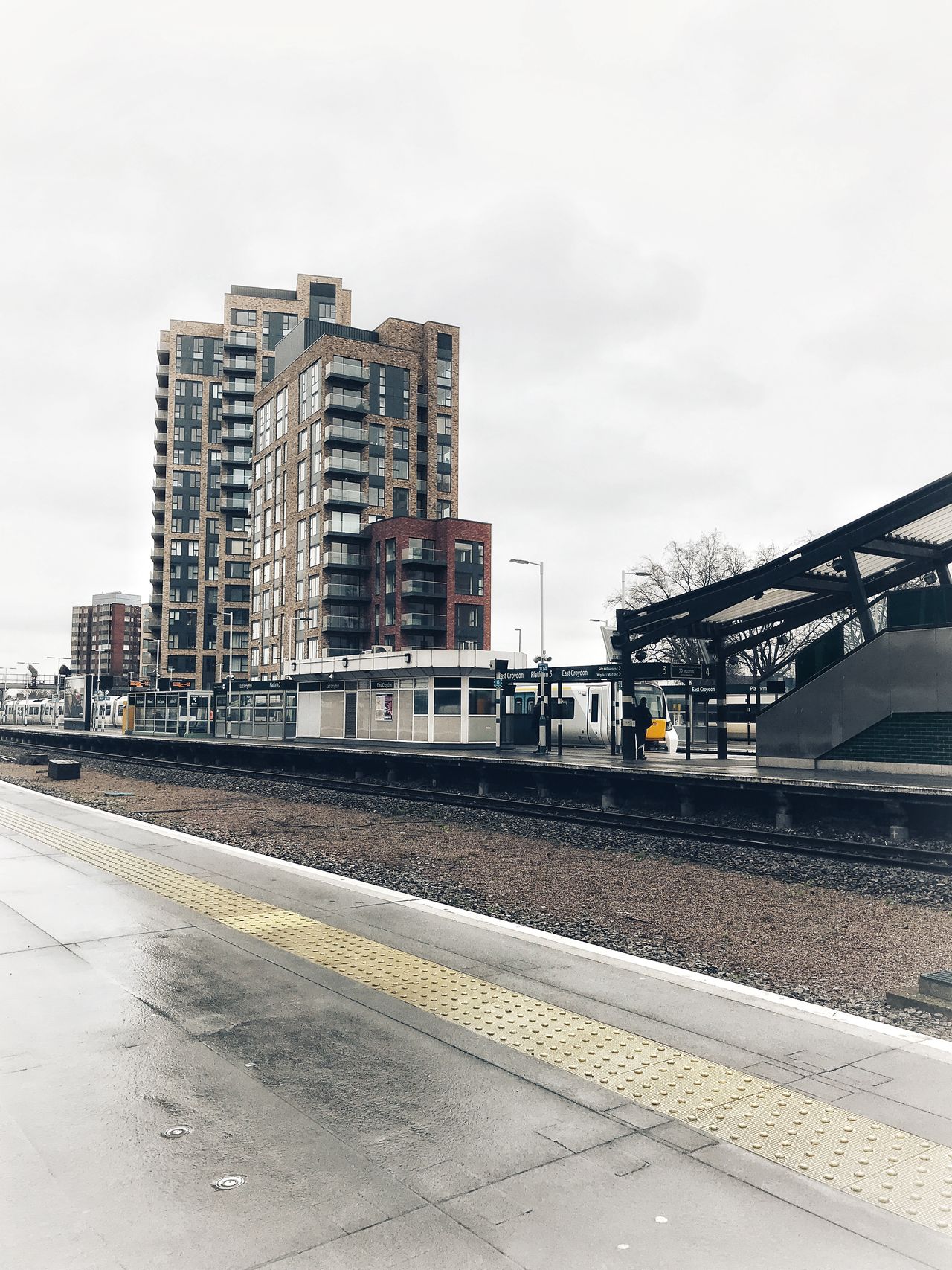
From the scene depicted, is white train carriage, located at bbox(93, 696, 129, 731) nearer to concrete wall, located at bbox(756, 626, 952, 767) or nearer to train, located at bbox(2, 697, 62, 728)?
train, located at bbox(2, 697, 62, 728)

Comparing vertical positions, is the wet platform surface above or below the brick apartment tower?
below

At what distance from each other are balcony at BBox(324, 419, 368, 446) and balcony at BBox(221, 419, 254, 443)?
106ft

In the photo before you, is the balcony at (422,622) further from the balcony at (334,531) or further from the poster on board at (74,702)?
the poster on board at (74,702)

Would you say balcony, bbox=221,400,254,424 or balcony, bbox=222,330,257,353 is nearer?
balcony, bbox=222,330,257,353

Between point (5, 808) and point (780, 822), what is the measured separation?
15174 millimetres

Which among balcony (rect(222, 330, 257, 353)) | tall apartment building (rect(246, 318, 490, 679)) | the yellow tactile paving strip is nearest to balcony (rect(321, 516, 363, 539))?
tall apartment building (rect(246, 318, 490, 679))

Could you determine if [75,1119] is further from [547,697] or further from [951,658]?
[547,697]

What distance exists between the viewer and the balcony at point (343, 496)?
Result: 3076 inches

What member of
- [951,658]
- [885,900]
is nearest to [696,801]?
[951,658]

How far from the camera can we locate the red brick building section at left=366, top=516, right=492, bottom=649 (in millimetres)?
75250

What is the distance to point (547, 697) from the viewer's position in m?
38.9

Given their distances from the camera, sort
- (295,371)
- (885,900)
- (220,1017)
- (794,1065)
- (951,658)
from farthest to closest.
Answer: (295,371), (951,658), (885,900), (220,1017), (794,1065)

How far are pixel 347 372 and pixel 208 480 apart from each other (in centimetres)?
4258

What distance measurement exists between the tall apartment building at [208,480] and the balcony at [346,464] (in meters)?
29.7
